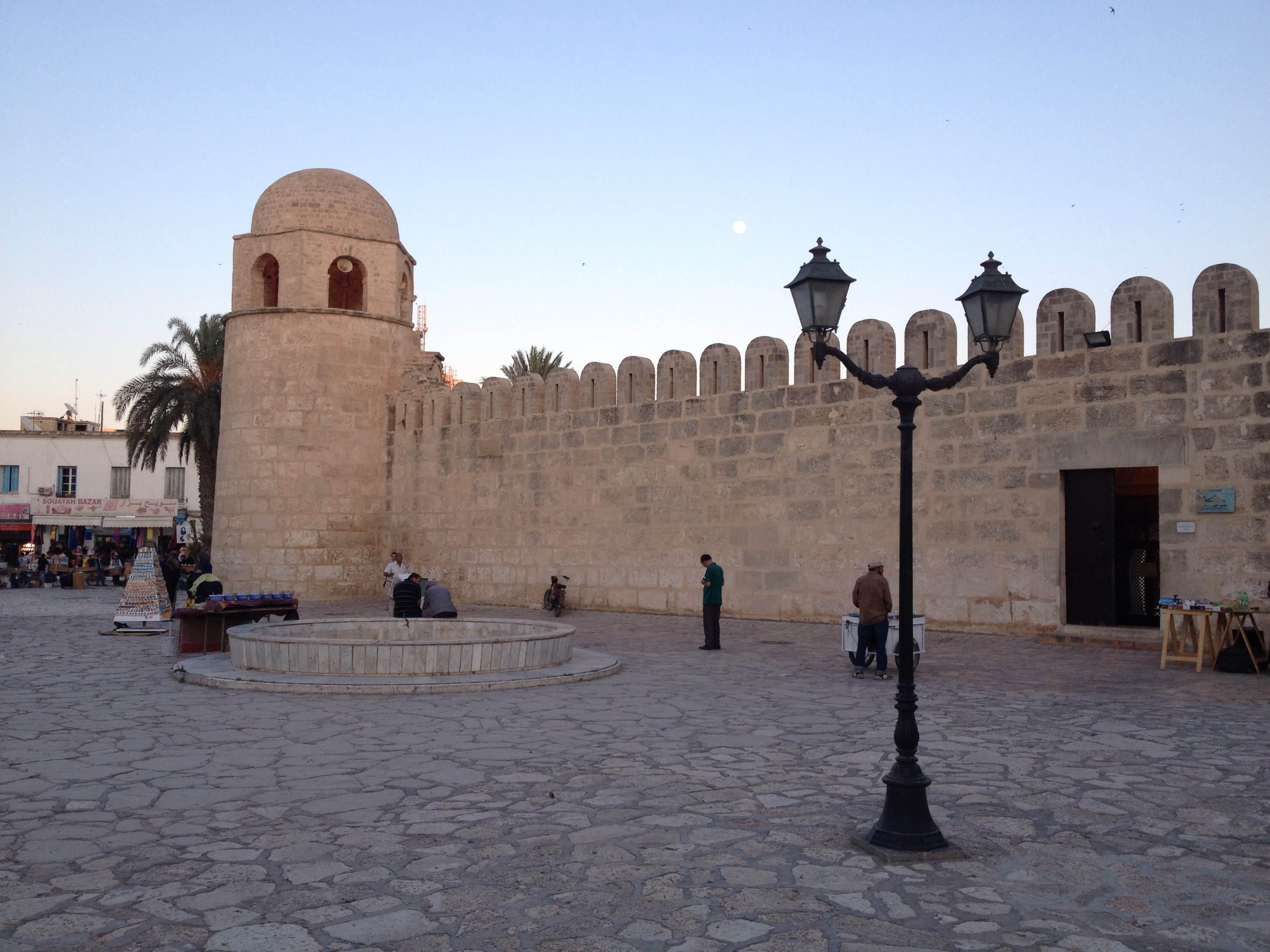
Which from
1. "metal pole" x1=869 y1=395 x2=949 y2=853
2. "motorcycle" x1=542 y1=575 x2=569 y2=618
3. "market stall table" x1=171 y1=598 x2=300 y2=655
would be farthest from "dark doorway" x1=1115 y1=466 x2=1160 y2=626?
"market stall table" x1=171 y1=598 x2=300 y2=655

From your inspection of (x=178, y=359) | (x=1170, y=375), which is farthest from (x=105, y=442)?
(x=1170, y=375)

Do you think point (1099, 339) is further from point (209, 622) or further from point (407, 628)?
point (209, 622)

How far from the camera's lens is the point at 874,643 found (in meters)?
8.59

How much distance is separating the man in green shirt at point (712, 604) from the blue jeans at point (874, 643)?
206cm

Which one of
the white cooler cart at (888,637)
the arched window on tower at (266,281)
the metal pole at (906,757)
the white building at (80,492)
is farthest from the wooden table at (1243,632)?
the white building at (80,492)

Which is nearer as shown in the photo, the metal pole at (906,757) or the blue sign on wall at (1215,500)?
the metal pole at (906,757)

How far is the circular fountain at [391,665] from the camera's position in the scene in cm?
764

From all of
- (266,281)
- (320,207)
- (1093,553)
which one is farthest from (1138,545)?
(266,281)

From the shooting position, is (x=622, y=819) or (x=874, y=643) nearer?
(x=622, y=819)

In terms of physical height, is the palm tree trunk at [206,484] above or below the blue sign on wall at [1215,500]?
above

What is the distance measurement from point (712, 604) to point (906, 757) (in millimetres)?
6603

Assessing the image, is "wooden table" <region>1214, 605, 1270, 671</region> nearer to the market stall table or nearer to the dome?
the market stall table

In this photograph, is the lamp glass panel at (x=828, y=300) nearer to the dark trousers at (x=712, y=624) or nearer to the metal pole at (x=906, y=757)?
the metal pole at (x=906, y=757)

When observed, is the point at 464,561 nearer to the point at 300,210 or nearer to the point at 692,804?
the point at 300,210
